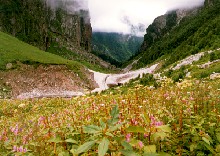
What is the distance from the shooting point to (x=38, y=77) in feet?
191

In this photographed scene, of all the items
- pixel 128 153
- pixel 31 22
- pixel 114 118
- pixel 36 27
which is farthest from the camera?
pixel 36 27

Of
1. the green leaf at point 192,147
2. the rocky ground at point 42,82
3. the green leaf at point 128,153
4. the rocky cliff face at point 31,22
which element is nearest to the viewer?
the green leaf at point 128,153

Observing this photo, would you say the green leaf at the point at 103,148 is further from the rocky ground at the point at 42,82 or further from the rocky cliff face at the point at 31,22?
the rocky cliff face at the point at 31,22

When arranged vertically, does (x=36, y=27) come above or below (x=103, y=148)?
above

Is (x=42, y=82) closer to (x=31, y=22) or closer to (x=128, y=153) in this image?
(x=128, y=153)

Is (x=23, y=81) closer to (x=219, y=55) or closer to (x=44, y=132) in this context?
(x=219, y=55)

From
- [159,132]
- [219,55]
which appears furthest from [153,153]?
[219,55]

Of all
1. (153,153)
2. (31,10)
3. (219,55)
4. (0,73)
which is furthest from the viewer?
(31,10)

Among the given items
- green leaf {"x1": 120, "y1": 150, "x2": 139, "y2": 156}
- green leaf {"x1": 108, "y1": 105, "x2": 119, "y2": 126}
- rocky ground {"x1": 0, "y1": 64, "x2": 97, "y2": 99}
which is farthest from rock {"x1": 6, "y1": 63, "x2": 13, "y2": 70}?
green leaf {"x1": 120, "y1": 150, "x2": 139, "y2": 156}

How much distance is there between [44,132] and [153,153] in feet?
6.95

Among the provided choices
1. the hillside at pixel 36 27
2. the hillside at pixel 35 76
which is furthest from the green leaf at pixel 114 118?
the hillside at pixel 36 27

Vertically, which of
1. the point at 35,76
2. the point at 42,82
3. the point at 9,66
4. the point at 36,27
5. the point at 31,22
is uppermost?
the point at 31,22

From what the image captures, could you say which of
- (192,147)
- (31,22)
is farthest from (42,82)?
(31,22)

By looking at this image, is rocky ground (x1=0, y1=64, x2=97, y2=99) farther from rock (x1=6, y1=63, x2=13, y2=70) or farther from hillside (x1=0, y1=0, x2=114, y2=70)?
hillside (x1=0, y1=0, x2=114, y2=70)
